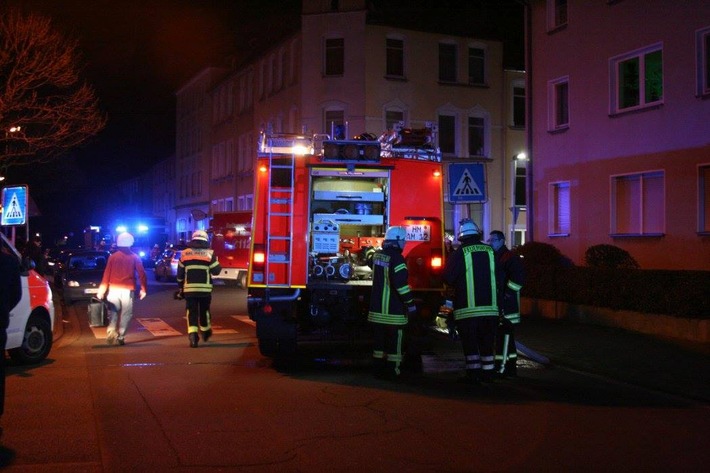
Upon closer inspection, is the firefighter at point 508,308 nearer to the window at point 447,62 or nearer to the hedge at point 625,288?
the hedge at point 625,288

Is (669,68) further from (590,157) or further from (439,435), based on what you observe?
(439,435)

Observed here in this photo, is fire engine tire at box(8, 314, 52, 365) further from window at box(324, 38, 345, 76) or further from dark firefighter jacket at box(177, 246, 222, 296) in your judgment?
window at box(324, 38, 345, 76)

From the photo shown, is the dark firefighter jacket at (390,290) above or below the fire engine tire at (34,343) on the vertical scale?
above

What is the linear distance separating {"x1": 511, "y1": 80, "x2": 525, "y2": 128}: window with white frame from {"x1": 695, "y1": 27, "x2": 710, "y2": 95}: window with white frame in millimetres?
18577

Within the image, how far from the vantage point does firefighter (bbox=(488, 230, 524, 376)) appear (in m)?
10.2

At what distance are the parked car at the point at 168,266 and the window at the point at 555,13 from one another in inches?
592

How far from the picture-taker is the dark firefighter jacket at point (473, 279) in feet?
30.9

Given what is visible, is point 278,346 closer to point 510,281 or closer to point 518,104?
point 510,281

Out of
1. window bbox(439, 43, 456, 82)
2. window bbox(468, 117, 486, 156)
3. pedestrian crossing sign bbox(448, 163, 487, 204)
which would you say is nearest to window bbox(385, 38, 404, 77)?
window bbox(439, 43, 456, 82)

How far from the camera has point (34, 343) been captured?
1112cm

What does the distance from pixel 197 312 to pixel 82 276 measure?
955 centimetres

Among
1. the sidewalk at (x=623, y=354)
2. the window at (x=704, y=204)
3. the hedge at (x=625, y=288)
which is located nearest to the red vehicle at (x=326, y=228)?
the sidewalk at (x=623, y=354)

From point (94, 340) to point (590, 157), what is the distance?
507 inches

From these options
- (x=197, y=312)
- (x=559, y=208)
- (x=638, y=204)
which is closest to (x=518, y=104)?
(x=559, y=208)
